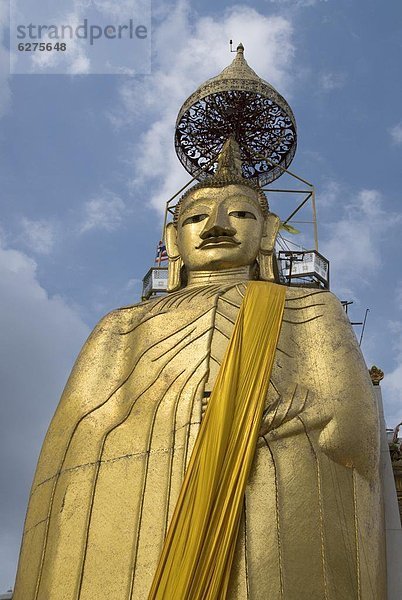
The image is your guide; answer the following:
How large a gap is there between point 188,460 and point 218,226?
220 centimetres

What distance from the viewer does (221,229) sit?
20.6 ft

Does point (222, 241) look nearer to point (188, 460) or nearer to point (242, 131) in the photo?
point (188, 460)

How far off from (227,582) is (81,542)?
0.88m

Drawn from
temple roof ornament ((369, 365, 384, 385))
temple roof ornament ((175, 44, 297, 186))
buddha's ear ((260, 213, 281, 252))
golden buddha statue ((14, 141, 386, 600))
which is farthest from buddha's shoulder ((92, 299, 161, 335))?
temple roof ornament ((175, 44, 297, 186))

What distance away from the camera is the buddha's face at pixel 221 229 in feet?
20.7

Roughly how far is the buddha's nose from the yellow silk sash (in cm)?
117

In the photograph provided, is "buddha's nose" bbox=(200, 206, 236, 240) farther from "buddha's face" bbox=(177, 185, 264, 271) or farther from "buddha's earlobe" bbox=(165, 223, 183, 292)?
"buddha's earlobe" bbox=(165, 223, 183, 292)

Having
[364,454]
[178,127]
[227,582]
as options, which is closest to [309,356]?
[364,454]

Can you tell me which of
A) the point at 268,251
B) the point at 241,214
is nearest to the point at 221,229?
the point at 241,214

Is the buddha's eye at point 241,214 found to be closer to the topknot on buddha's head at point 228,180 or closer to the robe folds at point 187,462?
the topknot on buddha's head at point 228,180

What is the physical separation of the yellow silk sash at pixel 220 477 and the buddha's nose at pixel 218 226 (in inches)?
46.2

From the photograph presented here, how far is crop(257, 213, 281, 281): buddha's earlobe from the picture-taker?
645cm

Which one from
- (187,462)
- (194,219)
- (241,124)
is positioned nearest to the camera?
(187,462)

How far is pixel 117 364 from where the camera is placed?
223 inches
